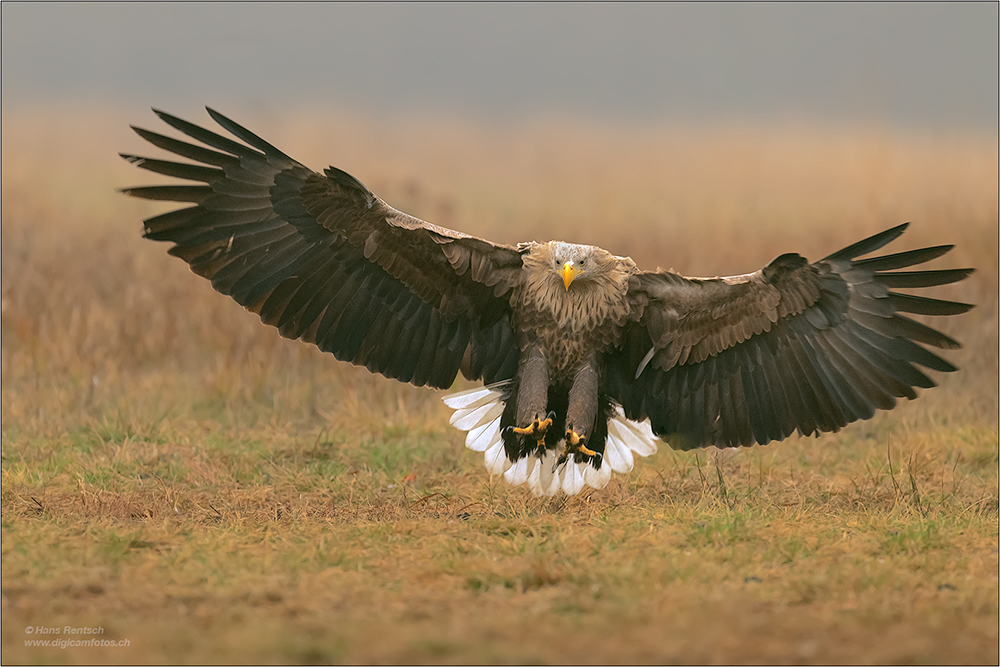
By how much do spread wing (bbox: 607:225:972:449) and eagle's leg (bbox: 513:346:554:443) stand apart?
50cm

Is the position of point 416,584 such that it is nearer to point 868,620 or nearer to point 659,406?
point 868,620

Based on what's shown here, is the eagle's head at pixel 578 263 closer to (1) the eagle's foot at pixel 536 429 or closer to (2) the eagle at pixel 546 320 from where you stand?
(2) the eagle at pixel 546 320

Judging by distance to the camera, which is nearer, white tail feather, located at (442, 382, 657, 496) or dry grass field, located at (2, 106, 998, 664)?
dry grass field, located at (2, 106, 998, 664)

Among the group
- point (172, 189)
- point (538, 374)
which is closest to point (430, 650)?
point (538, 374)

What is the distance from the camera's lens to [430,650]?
12.9ft

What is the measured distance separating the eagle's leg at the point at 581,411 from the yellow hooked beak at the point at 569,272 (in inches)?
21.6

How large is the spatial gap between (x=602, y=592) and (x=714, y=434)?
6.71 ft

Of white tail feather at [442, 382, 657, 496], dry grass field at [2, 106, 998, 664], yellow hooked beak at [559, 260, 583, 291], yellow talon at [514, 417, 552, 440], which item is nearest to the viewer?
dry grass field at [2, 106, 998, 664]

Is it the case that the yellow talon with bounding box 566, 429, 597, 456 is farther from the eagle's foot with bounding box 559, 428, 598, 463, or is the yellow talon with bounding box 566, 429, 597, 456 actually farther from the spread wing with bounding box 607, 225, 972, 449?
the spread wing with bounding box 607, 225, 972, 449

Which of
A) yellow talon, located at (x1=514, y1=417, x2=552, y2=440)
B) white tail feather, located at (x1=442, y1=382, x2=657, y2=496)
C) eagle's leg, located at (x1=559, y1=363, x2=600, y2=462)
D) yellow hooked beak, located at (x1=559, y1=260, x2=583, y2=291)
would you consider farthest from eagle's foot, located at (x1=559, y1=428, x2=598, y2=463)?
yellow hooked beak, located at (x1=559, y1=260, x2=583, y2=291)

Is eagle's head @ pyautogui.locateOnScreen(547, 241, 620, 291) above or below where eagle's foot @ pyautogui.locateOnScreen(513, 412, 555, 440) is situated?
above

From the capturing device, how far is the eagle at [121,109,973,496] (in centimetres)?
591

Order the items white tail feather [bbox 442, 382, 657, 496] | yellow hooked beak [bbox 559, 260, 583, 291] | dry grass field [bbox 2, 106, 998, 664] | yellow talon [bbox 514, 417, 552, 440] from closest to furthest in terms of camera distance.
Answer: dry grass field [bbox 2, 106, 998, 664]
yellow hooked beak [bbox 559, 260, 583, 291]
yellow talon [bbox 514, 417, 552, 440]
white tail feather [bbox 442, 382, 657, 496]

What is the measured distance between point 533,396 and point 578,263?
0.77m
